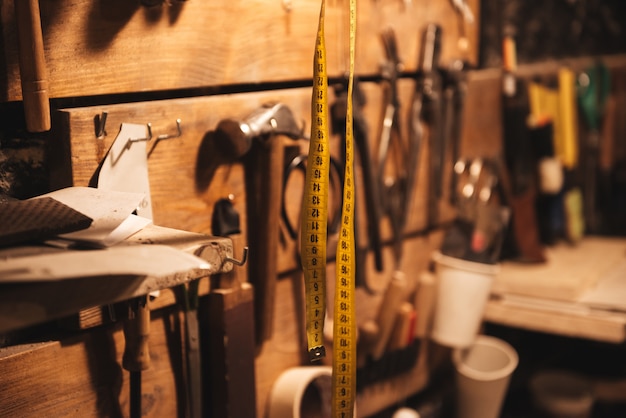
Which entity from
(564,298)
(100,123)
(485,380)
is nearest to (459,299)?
(485,380)

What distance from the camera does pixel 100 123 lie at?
0.98 meters

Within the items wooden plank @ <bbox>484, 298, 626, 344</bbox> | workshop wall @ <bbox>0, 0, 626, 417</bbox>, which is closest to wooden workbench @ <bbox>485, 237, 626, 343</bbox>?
wooden plank @ <bbox>484, 298, 626, 344</bbox>

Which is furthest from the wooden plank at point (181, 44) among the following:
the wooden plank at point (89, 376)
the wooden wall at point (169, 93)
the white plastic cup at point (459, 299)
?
the white plastic cup at point (459, 299)

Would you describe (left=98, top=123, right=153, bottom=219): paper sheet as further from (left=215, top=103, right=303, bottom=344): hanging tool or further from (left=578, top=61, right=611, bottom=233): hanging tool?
(left=578, top=61, right=611, bottom=233): hanging tool

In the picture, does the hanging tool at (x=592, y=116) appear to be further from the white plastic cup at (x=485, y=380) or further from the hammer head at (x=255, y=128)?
the hammer head at (x=255, y=128)

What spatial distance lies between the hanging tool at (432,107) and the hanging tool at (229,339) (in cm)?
58

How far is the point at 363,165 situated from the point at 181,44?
470mm

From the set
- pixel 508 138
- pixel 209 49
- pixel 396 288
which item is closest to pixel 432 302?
pixel 396 288

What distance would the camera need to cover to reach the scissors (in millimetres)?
1470

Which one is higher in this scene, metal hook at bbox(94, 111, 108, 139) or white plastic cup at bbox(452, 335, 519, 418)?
metal hook at bbox(94, 111, 108, 139)

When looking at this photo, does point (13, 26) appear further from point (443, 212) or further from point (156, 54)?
point (443, 212)

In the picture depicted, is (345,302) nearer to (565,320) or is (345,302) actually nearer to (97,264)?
(97,264)

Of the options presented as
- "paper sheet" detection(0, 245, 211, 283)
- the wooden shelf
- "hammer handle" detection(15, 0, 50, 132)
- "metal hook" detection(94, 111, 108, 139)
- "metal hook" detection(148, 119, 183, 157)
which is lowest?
the wooden shelf

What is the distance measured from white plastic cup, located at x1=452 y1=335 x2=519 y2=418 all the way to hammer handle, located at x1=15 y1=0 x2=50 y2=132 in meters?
1.08
